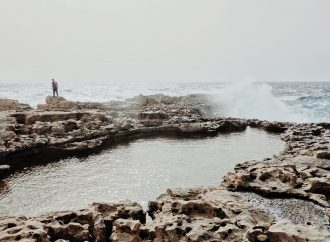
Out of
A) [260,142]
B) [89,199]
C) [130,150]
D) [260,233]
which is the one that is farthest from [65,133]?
[260,233]

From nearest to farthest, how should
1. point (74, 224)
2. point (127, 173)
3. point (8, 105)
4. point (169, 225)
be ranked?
point (169, 225), point (74, 224), point (127, 173), point (8, 105)

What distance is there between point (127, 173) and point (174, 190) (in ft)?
14.9

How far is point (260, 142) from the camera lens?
838 inches

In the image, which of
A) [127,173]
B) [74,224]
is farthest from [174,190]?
[127,173]

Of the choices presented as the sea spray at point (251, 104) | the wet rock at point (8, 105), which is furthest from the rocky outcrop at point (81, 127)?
the sea spray at point (251, 104)

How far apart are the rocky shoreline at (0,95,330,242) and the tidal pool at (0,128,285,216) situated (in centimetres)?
154

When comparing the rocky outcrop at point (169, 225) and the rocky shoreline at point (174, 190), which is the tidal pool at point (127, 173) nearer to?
the rocky shoreline at point (174, 190)

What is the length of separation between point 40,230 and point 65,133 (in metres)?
14.4

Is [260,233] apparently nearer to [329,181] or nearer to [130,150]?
[329,181]

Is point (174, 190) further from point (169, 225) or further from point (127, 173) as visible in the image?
point (127, 173)

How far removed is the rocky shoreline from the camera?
7438 millimetres

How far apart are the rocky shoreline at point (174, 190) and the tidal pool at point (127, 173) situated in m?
A: 1.54

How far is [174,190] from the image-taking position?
11.1 m

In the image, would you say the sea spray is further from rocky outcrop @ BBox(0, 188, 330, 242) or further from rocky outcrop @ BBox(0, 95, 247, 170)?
rocky outcrop @ BBox(0, 188, 330, 242)
